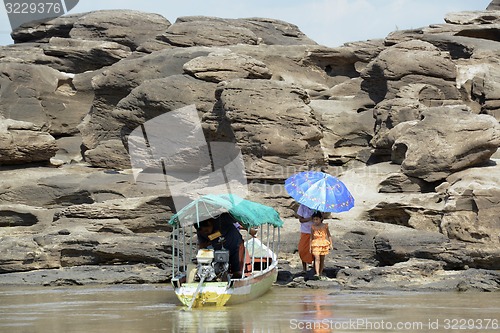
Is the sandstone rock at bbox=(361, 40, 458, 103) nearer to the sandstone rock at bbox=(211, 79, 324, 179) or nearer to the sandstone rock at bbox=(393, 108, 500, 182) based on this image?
the sandstone rock at bbox=(393, 108, 500, 182)

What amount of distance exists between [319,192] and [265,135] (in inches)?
194

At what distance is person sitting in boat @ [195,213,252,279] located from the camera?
44.9ft

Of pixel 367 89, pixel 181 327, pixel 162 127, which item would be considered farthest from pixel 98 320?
pixel 367 89

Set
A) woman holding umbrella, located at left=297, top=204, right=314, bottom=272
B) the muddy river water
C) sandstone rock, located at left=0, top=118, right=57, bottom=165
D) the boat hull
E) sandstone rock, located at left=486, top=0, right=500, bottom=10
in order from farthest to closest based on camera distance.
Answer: sandstone rock, located at left=486, top=0, right=500, bottom=10
sandstone rock, located at left=0, top=118, right=57, bottom=165
woman holding umbrella, located at left=297, top=204, right=314, bottom=272
the boat hull
the muddy river water

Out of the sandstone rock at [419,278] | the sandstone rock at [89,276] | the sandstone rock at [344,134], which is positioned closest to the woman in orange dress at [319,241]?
the sandstone rock at [419,278]

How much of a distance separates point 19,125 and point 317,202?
10.6 m

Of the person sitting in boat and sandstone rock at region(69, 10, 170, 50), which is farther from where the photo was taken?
sandstone rock at region(69, 10, 170, 50)

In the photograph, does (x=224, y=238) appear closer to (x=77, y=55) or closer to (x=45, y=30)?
(x=77, y=55)

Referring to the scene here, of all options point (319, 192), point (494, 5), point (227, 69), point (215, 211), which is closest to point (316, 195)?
point (319, 192)

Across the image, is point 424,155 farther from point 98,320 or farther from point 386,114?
point 98,320

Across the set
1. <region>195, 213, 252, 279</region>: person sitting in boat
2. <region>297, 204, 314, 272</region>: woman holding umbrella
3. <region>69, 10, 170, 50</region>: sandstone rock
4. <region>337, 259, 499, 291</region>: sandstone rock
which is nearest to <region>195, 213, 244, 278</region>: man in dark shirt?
<region>195, 213, 252, 279</region>: person sitting in boat

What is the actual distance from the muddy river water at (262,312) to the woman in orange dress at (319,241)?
53cm

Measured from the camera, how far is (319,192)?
15.1m

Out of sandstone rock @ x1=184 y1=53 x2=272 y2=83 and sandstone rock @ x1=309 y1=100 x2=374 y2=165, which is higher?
sandstone rock @ x1=184 y1=53 x2=272 y2=83
